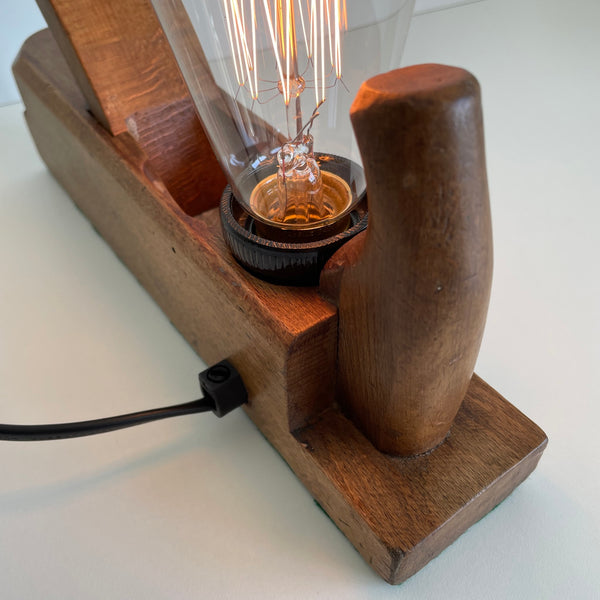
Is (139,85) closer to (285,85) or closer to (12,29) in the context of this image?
(285,85)

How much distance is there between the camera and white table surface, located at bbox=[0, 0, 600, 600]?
47 cm

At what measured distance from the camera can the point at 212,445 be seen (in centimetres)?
55

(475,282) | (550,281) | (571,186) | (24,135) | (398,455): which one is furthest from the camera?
(24,135)

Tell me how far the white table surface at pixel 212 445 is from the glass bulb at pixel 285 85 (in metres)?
0.21

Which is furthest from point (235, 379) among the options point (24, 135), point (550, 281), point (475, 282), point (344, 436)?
point (24, 135)

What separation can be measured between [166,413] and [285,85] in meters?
0.27

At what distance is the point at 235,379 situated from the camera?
0.51 m

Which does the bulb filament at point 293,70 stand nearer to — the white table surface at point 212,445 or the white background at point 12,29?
the white table surface at point 212,445

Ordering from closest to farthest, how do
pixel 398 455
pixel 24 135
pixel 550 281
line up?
pixel 398 455 < pixel 550 281 < pixel 24 135

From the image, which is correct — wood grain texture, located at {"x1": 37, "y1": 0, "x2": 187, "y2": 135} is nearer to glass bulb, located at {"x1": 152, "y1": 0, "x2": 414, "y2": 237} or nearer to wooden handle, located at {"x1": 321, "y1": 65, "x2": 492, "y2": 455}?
glass bulb, located at {"x1": 152, "y1": 0, "x2": 414, "y2": 237}

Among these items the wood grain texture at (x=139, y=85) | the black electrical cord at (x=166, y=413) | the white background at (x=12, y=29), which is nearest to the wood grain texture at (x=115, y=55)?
the wood grain texture at (x=139, y=85)

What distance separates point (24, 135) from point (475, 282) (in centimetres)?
83

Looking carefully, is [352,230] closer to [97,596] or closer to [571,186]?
[97,596]

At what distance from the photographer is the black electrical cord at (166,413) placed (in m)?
0.50
